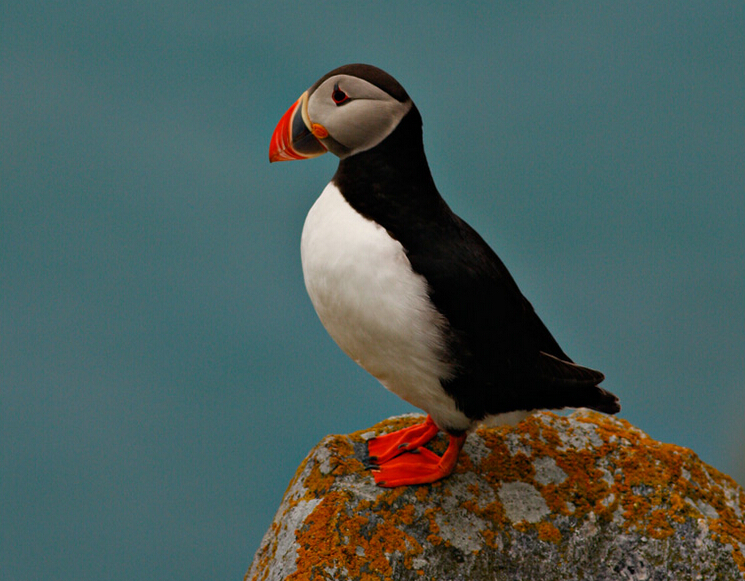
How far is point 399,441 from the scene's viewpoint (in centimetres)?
509

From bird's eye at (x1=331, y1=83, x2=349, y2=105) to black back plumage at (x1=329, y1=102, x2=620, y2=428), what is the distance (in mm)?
293

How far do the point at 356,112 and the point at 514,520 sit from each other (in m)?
2.39

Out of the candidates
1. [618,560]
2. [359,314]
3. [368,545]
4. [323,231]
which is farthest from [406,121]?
[618,560]

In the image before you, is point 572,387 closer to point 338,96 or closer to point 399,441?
point 399,441

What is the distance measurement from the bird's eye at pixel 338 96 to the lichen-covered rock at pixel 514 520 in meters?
2.03

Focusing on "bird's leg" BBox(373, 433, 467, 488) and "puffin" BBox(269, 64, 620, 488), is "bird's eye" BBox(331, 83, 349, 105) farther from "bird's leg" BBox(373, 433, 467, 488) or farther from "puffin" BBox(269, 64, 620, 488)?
"bird's leg" BBox(373, 433, 467, 488)

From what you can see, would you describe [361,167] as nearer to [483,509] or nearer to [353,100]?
[353,100]

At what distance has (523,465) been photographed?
5012mm

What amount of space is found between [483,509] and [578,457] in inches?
30.6

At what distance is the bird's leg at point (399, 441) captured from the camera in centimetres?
496

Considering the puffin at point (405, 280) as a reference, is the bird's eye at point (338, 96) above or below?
above

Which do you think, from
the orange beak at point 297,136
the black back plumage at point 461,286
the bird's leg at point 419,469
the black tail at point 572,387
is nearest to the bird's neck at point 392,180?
the black back plumage at point 461,286

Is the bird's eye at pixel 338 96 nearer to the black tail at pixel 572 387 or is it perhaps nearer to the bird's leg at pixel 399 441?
the black tail at pixel 572 387

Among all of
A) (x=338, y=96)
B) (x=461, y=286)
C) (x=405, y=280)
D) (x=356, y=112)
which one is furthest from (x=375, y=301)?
(x=338, y=96)
